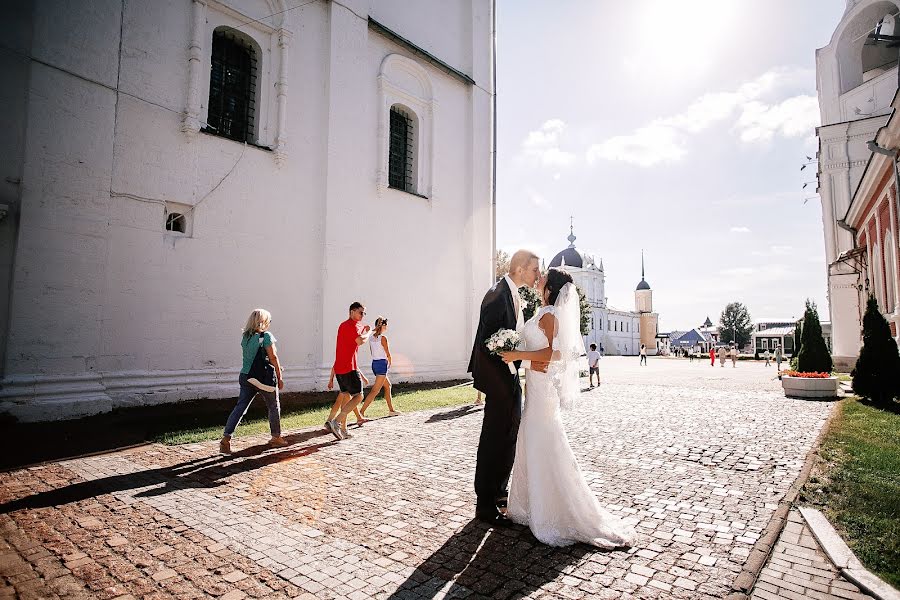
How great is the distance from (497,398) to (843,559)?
261cm

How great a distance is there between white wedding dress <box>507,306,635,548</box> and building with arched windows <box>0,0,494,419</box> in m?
8.19

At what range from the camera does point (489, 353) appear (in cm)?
413

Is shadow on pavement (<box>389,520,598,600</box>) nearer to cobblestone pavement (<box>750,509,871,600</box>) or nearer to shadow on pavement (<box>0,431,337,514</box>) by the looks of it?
cobblestone pavement (<box>750,509,871,600</box>)

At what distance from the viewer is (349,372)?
7.38 m

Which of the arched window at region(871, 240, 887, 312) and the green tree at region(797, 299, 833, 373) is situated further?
the arched window at region(871, 240, 887, 312)

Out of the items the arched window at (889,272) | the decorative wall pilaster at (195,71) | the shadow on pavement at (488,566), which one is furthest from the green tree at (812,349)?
the decorative wall pilaster at (195,71)

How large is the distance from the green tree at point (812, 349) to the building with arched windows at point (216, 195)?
10.7 m

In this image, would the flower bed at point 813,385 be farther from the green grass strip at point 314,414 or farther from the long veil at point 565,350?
the long veil at point 565,350

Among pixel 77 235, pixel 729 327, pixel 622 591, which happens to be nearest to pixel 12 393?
pixel 77 235

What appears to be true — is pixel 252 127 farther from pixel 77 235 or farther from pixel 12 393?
pixel 12 393

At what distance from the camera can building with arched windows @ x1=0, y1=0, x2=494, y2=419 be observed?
8070 millimetres

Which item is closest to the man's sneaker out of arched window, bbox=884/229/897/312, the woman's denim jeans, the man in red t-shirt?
the man in red t-shirt

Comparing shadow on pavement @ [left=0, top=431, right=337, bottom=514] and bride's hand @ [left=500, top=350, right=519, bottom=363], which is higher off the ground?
bride's hand @ [left=500, top=350, right=519, bottom=363]

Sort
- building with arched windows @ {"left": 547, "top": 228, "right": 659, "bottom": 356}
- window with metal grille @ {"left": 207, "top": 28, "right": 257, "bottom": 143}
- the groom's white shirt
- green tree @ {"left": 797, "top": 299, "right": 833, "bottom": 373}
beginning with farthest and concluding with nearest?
building with arched windows @ {"left": 547, "top": 228, "right": 659, "bottom": 356} → green tree @ {"left": 797, "top": 299, "right": 833, "bottom": 373} → window with metal grille @ {"left": 207, "top": 28, "right": 257, "bottom": 143} → the groom's white shirt
